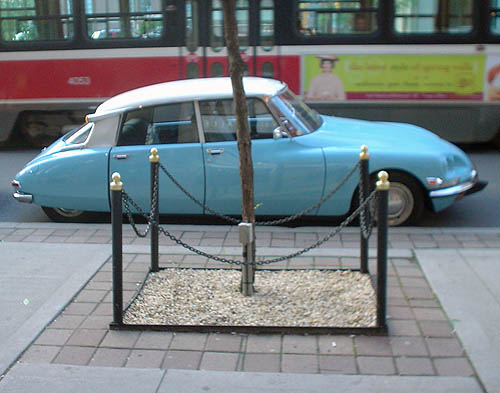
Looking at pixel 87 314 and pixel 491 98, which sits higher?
pixel 491 98

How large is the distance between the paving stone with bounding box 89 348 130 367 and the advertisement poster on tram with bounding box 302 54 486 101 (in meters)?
7.05

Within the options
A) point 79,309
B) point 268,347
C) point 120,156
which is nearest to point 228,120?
point 120,156

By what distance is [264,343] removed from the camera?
4242 millimetres

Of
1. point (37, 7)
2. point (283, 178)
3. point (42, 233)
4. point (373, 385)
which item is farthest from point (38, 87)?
point (373, 385)

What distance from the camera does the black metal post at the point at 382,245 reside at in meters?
4.17

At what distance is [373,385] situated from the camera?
146 inches

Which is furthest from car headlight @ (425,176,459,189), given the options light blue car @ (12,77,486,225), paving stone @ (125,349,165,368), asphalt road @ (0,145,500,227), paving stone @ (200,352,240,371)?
paving stone @ (125,349,165,368)

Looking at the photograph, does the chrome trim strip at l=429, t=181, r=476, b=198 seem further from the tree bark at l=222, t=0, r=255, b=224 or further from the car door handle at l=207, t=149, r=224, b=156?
the tree bark at l=222, t=0, r=255, b=224

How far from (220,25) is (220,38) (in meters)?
0.20

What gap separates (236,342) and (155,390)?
0.71 meters

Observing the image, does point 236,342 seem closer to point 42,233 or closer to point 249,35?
point 42,233

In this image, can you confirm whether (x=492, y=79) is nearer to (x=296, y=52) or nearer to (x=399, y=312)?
(x=296, y=52)

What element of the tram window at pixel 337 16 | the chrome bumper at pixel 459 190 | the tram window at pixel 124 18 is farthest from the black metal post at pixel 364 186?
the tram window at pixel 124 18

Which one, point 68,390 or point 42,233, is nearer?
point 68,390
